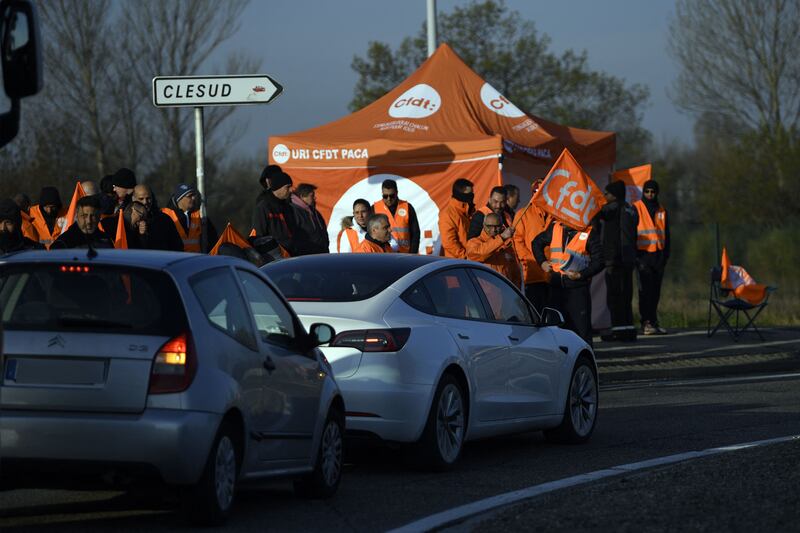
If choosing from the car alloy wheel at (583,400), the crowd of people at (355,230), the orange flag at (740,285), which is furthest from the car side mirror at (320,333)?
the orange flag at (740,285)

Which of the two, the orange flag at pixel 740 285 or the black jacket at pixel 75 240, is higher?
the black jacket at pixel 75 240

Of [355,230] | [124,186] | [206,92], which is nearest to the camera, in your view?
[206,92]

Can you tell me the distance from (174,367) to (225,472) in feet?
2.26

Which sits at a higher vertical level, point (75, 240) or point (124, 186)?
point (124, 186)

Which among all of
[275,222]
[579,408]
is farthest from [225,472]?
[275,222]

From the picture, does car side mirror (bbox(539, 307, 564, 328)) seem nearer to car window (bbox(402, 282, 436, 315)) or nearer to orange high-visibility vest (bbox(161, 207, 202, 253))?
car window (bbox(402, 282, 436, 315))

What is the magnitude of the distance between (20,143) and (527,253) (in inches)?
676

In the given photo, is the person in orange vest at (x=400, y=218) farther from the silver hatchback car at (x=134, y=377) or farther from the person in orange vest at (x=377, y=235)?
the silver hatchback car at (x=134, y=377)

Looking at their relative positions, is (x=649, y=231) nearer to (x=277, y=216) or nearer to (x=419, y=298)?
(x=277, y=216)

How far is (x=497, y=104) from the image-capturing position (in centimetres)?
2317

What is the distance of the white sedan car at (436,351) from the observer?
10.2m

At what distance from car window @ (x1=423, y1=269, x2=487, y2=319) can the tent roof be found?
936 centimetres

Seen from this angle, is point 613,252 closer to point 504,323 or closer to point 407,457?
point 504,323

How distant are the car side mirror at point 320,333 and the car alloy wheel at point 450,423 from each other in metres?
1.40
